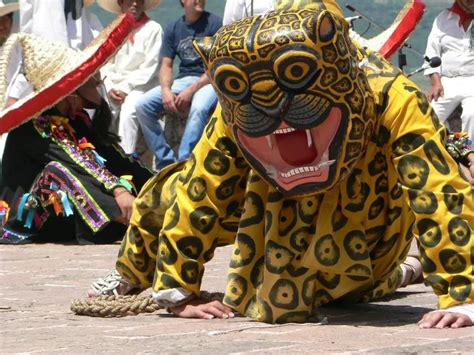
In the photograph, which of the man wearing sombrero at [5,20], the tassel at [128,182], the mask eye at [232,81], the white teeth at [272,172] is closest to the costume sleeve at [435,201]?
the white teeth at [272,172]

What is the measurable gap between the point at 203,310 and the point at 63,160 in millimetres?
3899

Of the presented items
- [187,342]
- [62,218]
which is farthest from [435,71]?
[187,342]

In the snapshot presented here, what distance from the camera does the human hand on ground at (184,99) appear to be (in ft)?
35.7

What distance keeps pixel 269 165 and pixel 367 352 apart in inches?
36.2

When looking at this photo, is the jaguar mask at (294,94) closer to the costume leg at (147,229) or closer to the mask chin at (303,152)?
the mask chin at (303,152)

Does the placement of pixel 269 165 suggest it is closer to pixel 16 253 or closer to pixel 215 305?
pixel 215 305

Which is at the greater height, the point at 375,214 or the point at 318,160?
the point at 318,160

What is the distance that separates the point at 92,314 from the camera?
17.7ft

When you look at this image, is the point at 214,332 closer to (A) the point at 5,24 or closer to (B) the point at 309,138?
(B) the point at 309,138

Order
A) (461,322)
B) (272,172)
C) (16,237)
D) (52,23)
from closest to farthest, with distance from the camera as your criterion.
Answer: (461,322)
(272,172)
(16,237)
(52,23)

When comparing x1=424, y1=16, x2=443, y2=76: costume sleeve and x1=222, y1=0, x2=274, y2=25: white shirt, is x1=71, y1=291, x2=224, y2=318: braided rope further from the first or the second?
x1=424, y1=16, x2=443, y2=76: costume sleeve

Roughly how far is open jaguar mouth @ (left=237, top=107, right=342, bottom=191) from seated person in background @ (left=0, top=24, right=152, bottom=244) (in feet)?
13.2

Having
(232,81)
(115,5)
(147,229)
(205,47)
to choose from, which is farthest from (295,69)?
(115,5)

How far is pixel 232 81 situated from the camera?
180 inches
